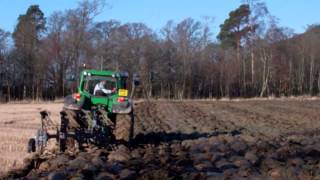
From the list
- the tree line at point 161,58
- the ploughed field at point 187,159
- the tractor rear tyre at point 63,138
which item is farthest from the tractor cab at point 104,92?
the tree line at point 161,58

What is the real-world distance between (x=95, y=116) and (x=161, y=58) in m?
47.6

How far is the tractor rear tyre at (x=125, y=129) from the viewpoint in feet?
40.5

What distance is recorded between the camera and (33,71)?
183ft

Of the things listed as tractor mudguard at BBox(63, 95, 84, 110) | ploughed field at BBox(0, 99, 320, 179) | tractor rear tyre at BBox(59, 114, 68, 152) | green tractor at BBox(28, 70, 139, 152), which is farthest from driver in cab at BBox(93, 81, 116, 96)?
tractor rear tyre at BBox(59, 114, 68, 152)

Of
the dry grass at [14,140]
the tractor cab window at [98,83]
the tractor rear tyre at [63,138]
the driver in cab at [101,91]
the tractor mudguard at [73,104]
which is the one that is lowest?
the dry grass at [14,140]

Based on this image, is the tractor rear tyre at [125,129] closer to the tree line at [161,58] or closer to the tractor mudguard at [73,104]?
the tractor mudguard at [73,104]

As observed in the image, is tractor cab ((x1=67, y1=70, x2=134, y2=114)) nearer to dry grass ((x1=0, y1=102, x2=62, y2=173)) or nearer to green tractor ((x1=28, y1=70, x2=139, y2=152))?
green tractor ((x1=28, y1=70, x2=139, y2=152))

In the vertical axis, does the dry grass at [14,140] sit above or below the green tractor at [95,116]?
below

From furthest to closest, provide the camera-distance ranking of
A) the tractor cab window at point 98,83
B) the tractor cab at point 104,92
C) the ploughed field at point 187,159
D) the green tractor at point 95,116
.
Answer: the tractor cab window at point 98,83 → the tractor cab at point 104,92 → the green tractor at point 95,116 → the ploughed field at point 187,159

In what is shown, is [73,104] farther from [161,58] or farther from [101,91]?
[161,58]

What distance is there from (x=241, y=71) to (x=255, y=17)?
246 inches

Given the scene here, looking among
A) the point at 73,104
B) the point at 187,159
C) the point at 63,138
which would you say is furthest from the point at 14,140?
the point at 187,159

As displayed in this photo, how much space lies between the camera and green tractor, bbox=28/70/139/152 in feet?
37.6

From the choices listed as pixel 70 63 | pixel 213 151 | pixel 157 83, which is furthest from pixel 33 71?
pixel 213 151
